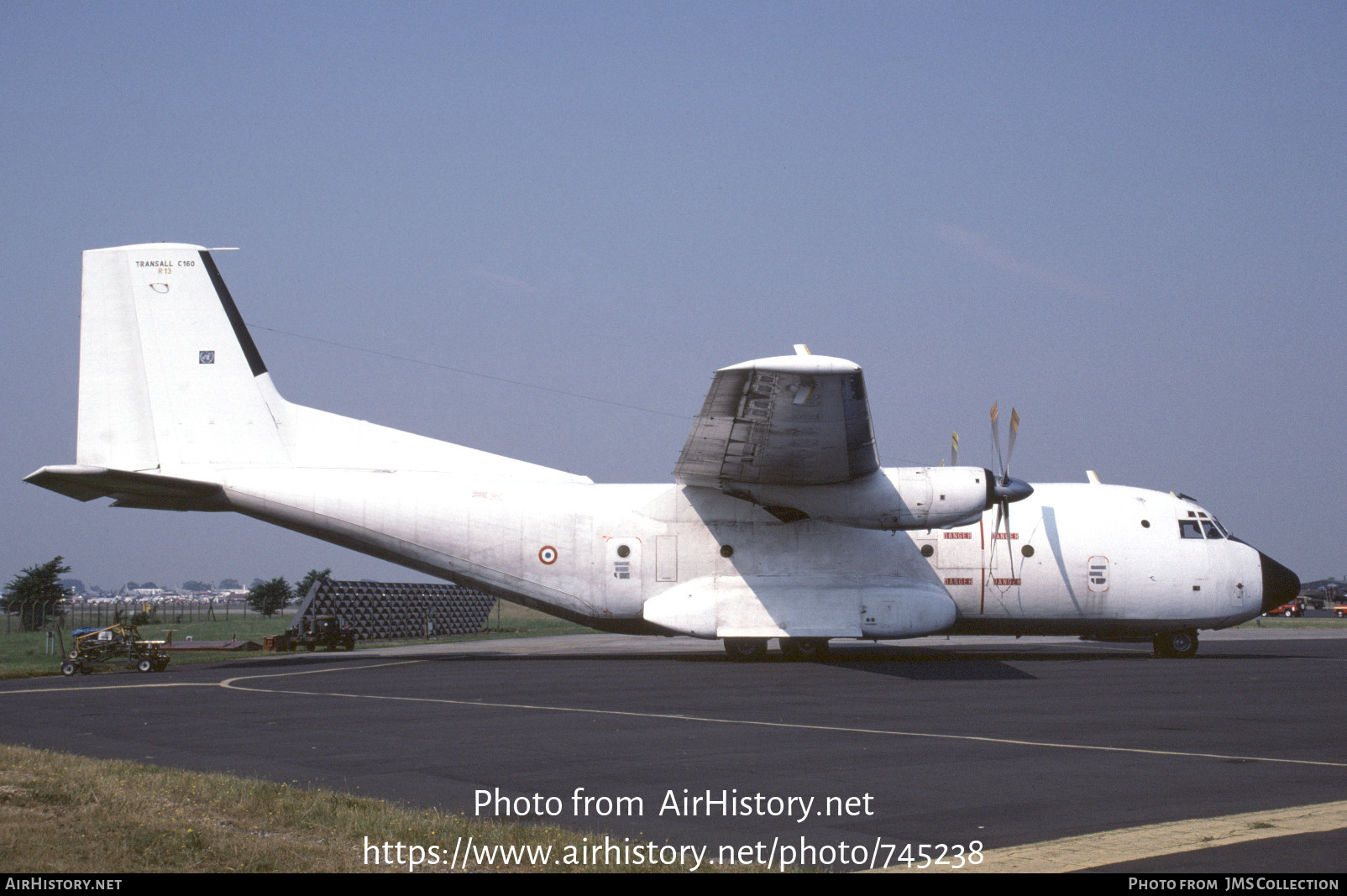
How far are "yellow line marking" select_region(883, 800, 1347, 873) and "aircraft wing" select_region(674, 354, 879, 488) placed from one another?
8.46 meters

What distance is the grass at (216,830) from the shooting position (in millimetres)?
5586

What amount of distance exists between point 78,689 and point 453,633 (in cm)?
2274

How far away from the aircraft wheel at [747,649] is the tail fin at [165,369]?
9.67 meters

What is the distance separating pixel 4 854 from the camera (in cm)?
545

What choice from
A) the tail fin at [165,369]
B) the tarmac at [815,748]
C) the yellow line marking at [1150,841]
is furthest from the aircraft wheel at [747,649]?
the yellow line marking at [1150,841]

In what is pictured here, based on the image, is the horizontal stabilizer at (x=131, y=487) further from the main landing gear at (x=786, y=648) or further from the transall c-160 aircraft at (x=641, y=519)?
the main landing gear at (x=786, y=648)

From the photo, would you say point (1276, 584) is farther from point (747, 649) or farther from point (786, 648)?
point (747, 649)

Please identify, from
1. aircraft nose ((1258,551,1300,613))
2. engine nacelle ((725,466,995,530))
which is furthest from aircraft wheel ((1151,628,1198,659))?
engine nacelle ((725,466,995,530))

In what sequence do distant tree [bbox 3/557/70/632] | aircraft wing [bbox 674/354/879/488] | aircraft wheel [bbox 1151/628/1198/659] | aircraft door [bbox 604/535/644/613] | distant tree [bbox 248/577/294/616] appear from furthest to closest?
distant tree [bbox 248/577/294/616]
distant tree [bbox 3/557/70/632]
aircraft wheel [bbox 1151/628/1198/659]
aircraft door [bbox 604/535/644/613]
aircraft wing [bbox 674/354/879/488]

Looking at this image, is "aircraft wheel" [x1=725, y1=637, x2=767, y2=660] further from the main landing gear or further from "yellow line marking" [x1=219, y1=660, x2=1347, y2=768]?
"yellow line marking" [x1=219, y1=660, x2=1347, y2=768]

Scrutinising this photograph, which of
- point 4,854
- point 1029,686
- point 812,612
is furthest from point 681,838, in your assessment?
point 812,612

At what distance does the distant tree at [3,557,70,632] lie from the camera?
4562 cm

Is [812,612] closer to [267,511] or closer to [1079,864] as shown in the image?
[267,511]
